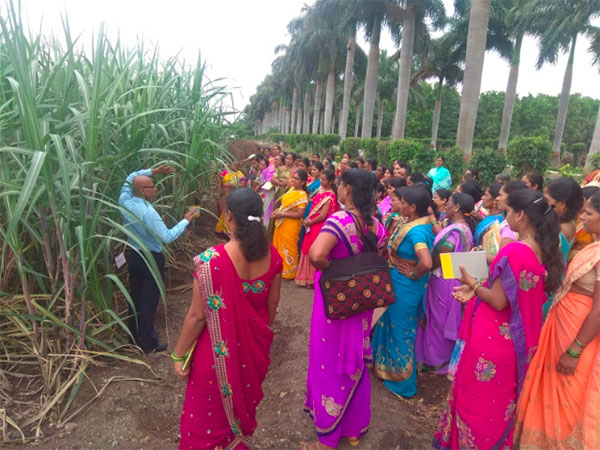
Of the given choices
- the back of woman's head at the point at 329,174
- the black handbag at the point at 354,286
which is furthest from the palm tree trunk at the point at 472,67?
the black handbag at the point at 354,286

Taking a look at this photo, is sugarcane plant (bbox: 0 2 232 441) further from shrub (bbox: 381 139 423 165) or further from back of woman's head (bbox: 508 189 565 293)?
shrub (bbox: 381 139 423 165)

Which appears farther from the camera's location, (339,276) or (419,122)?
(419,122)

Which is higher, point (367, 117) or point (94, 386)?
point (367, 117)

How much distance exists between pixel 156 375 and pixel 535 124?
178 feet

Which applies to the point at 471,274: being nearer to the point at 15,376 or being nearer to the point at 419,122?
the point at 15,376

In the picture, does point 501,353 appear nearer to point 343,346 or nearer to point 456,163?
point 343,346

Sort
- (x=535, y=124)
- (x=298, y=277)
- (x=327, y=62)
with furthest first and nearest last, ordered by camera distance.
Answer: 1. (x=535, y=124)
2. (x=327, y=62)
3. (x=298, y=277)

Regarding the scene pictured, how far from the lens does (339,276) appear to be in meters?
1.98

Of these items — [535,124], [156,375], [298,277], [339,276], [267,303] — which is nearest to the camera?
[267,303]

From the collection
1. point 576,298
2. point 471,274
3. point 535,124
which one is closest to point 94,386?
point 471,274

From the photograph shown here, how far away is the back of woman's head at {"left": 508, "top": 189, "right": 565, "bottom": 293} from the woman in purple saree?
955mm

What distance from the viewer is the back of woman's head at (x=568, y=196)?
245 cm

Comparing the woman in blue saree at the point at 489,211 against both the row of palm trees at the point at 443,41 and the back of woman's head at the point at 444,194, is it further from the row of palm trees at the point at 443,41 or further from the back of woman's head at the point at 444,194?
the row of palm trees at the point at 443,41

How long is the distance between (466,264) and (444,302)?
1.08m
